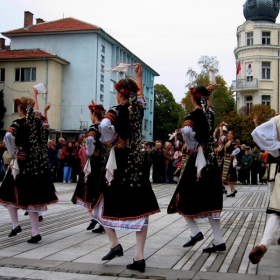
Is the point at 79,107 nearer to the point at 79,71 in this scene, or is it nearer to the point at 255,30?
the point at 79,71

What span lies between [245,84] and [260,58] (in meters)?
3.45

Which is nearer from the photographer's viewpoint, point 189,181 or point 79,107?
point 189,181

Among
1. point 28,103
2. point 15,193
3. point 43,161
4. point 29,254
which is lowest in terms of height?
point 29,254

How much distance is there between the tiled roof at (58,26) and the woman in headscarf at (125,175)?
42.2m

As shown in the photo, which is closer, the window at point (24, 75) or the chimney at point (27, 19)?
the window at point (24, 75)

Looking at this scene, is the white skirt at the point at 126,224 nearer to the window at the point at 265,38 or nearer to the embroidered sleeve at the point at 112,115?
the embroidered sleeve at the point at 112,115

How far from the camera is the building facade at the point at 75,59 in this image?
46.6 m

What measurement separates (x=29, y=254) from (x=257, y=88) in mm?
51743

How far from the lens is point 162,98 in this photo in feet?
270

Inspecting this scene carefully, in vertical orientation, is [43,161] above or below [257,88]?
below

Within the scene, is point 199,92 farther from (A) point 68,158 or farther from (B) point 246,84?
(B) point 246,84

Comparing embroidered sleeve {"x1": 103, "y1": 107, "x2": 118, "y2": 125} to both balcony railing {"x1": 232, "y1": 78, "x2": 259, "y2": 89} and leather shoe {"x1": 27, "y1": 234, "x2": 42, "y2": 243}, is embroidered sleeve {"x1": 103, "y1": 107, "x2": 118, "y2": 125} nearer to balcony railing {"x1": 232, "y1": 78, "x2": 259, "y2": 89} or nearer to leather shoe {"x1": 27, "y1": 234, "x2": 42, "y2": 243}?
leather shoe {"x1": 27, "y1": 234, "x2": 42, "y2": 243}

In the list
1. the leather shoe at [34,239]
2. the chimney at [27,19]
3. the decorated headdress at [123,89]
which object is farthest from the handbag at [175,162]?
the chimney at [27,19]

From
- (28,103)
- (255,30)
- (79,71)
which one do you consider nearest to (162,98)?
(255,30)
